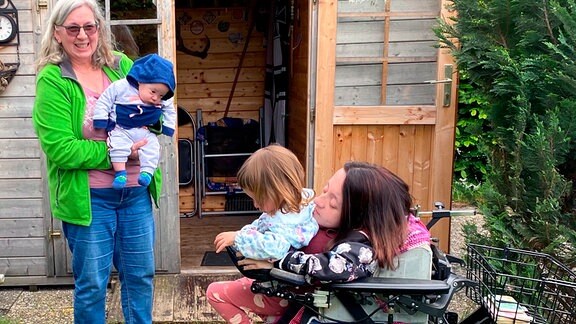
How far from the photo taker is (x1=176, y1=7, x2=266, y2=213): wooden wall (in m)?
4.97

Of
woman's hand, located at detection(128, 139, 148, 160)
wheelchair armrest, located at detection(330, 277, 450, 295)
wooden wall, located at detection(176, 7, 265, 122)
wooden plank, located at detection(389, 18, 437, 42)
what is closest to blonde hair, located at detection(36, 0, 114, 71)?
woman's hand, located at detection(128, 139, 148, 160)

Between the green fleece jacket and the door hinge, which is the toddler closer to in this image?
the green fleece jacket

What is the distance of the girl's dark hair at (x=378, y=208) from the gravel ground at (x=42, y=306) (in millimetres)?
1378

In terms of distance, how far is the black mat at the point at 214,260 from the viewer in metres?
3.65

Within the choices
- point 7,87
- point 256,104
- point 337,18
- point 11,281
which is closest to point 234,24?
point 256,104

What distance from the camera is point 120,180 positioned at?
1999mm

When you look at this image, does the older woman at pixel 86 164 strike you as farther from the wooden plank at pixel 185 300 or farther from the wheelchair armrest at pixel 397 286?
the wheelchair armrest at pixel 397 286

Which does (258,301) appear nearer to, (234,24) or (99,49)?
(99,49)

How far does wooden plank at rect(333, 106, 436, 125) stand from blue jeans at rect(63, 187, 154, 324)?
1.47 meters

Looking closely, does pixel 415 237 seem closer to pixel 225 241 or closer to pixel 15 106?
pixel 225 241

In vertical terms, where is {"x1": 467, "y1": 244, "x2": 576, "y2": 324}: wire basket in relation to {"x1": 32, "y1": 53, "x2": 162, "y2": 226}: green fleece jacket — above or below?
below

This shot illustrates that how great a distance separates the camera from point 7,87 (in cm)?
309

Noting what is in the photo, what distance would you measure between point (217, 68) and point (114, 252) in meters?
3.08

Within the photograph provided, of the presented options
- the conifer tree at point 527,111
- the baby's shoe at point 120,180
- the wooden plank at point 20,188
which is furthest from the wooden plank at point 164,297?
the conifer tree at point 527,111
